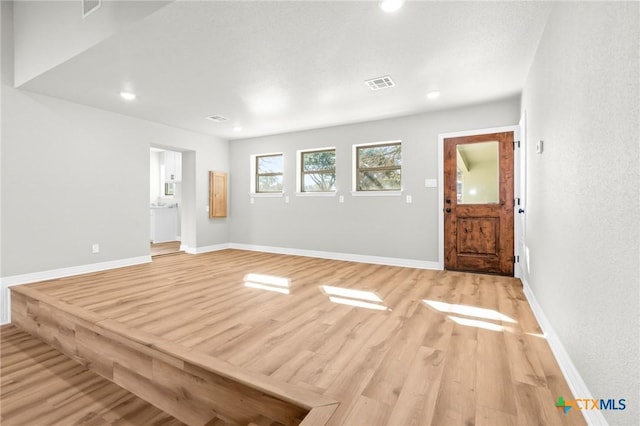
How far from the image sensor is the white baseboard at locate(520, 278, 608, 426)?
1.27m

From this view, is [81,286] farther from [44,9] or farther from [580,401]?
[580,401]

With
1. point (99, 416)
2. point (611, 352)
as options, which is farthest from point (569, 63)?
point (99, 416)

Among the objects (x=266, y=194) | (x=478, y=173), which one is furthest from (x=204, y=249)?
(x=478, y=173)

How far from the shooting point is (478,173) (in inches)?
176

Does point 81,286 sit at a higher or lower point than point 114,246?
lower

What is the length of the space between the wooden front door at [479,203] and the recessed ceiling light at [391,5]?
9.22 feet

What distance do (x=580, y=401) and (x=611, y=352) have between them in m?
0.46

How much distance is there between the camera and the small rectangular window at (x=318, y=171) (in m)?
5.77

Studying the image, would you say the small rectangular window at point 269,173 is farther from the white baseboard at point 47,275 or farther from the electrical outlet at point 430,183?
the electrical outlet at point 430,183

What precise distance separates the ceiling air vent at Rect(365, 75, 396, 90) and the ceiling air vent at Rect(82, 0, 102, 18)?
9.24ft

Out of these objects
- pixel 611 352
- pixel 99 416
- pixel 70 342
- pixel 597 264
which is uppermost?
pixel 597 264

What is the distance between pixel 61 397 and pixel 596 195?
354cm

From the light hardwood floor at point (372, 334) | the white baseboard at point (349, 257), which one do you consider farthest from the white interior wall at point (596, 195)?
the white baseboard at point (349, 257)

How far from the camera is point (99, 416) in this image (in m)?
1.93
